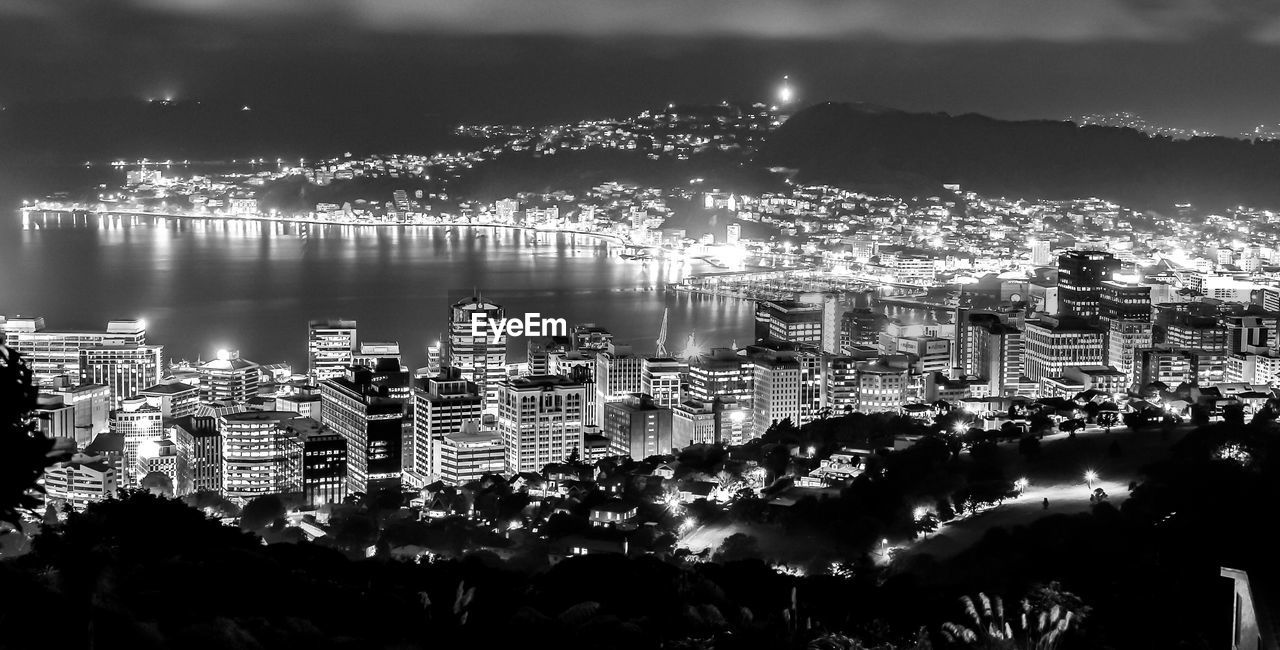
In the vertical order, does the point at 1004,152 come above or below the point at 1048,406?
above

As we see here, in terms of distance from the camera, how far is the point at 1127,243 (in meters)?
21.3

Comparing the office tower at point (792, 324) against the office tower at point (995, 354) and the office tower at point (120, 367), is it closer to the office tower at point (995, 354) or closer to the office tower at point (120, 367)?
the office tower at point (995, 354)

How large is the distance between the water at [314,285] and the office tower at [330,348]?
1.27ft

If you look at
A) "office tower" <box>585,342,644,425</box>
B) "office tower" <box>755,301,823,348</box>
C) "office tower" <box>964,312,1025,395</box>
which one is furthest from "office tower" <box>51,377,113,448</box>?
"office tower" <box>964,312,1025,395</box>

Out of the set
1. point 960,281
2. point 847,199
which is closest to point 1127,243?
point 960,281

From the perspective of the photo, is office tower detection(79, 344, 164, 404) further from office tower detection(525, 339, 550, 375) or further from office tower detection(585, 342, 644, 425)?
office tower detection(585, 342, 644, 425)

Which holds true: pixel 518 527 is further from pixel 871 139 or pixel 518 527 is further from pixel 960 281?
pixel 871 139

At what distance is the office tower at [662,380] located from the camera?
10.8m

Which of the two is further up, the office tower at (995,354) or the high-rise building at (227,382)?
the office tower at (995,354)

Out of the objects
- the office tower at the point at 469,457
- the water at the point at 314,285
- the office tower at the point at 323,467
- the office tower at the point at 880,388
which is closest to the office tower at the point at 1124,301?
the water at the point at 314,285

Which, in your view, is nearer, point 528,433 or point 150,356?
point 528,433

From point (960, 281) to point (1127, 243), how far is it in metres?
3.52

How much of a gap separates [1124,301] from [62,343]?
358 inches

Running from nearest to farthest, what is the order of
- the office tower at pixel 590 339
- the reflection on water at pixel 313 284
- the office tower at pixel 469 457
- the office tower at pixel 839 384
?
the office tower at pixel 469 457 < the office tower at pixel 839 384 < the office tower at pixel 590 339 < the reflection on water at pixel 313 284
